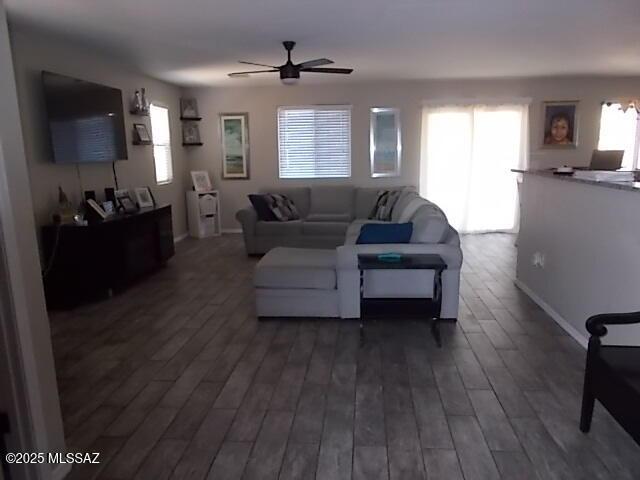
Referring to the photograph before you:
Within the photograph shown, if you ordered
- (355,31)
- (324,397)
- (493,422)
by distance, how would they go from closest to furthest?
(493,422)
(324,397)
(355,31)

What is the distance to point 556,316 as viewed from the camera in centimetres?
368

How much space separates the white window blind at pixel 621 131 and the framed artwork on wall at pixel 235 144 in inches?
220

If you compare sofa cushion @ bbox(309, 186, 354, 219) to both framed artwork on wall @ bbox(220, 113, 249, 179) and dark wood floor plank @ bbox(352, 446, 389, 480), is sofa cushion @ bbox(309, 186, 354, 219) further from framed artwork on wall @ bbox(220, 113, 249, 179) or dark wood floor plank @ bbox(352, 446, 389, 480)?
dark wood floor plank @ bbox(352, 446, 389, 480)

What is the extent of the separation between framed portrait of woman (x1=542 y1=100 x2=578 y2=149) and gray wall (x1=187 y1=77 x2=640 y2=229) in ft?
0.27

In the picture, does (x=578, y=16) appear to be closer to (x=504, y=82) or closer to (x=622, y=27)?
(x=622, y=27)

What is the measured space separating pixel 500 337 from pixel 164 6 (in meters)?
3.40

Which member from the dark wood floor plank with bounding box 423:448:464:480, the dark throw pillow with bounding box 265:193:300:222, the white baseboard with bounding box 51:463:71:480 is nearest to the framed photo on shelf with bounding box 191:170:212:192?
the dark throw pillow with bounding box 265:193:300:222

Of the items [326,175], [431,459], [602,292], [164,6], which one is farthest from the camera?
[326,175]

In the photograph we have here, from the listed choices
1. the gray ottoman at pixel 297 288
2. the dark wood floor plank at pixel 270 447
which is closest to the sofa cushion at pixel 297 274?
the gray ottoman at pixel 297 288

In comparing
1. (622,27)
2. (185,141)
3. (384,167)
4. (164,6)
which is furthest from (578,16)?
(185,141)

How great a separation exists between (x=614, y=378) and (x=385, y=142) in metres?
5.92

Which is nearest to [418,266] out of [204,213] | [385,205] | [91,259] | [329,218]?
[385,205]

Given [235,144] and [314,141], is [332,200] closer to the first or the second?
[314,141]

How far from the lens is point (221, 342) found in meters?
3.37
